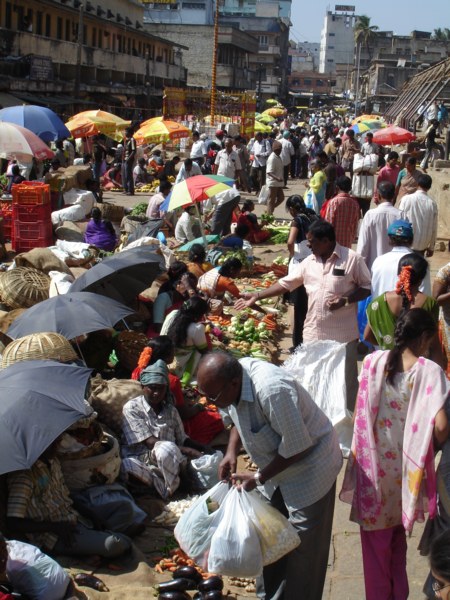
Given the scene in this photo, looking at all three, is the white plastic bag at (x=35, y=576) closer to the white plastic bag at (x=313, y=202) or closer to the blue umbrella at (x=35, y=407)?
the blue umbrella at (x=35, y=407)

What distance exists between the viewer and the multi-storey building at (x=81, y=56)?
34562 mm

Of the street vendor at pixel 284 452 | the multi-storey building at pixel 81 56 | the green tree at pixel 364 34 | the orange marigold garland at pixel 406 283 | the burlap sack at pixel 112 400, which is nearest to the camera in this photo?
Result: the street vendor at pixel 284 452

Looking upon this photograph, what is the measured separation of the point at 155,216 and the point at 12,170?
3.45m

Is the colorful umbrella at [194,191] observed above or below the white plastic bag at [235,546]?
above

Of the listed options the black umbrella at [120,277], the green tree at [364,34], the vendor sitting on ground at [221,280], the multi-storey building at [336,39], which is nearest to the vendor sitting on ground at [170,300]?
the black umbrella at [120,277]

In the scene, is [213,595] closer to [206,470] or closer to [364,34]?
[206,470]

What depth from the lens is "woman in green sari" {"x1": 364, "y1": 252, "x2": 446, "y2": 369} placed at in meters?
5.30

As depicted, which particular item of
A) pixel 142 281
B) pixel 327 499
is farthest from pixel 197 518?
pixel 142 281

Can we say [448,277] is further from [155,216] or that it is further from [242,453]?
[155,216]

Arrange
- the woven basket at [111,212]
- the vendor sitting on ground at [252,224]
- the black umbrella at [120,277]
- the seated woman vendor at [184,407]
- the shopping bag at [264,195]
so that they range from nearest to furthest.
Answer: the seated woman vendor at [184,407] < the black umbrella at [120,277] < the vendor sitting on ground at [252,224] < the woven basket at [111,212] < the shopping bag at [264,195]

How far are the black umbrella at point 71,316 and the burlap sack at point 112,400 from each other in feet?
2.00

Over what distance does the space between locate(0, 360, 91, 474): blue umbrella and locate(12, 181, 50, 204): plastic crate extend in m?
7.78

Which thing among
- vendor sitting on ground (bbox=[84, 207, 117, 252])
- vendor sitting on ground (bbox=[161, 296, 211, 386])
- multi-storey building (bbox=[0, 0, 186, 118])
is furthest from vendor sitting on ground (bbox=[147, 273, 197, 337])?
multi-storey building (bbox=[0, 0, 186, 118])

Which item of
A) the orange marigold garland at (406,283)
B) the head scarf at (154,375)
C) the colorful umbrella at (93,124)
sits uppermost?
the colorful umbrella at (93,124)
